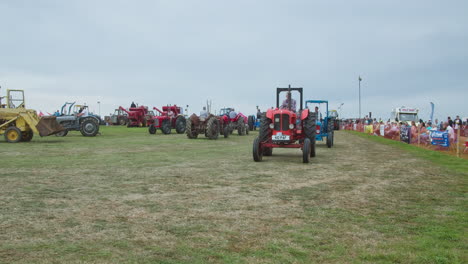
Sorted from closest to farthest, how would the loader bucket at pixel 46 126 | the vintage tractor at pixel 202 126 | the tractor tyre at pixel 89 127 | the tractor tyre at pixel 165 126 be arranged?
1. the loader bucket at pixel 46 126
2. the vintage tractor at pixel 202 126
3. the tractor tyre at pixel 89 127
4. the tractor tyre at pixel 165 126

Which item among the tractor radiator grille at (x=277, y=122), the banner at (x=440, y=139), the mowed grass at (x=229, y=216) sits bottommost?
the mowed grass at (x=229, y=216)

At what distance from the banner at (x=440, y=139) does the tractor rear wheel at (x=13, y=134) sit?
56.2 ft

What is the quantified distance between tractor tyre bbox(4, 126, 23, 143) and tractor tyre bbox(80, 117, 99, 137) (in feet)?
18.6

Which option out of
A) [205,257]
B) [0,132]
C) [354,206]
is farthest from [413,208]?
[0,132]

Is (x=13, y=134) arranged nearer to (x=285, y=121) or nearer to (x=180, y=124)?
(x=285, y=121)

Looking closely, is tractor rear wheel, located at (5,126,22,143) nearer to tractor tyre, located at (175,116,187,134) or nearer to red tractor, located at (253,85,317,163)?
red tractor, located at (253,85,317,163)

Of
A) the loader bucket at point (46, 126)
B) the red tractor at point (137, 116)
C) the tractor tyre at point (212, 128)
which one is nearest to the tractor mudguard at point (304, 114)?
the tractor tyre at point (212, 128)

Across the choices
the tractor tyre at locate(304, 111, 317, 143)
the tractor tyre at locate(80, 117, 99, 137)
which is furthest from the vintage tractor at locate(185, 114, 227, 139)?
the tractor tyre at locate(304, 111, 317, 143)

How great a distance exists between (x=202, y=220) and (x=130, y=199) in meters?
1.54

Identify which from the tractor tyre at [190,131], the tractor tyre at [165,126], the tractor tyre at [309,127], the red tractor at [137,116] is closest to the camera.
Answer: the tractor tyre at [309,127]

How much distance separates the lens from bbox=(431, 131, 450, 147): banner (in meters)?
16.4

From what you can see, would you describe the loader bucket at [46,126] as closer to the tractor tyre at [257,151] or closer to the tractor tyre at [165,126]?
the tractor tyre at [165,126]

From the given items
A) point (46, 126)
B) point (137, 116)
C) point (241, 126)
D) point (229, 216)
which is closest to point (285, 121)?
point (229, 216)

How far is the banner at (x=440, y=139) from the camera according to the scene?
16391 millimetres
